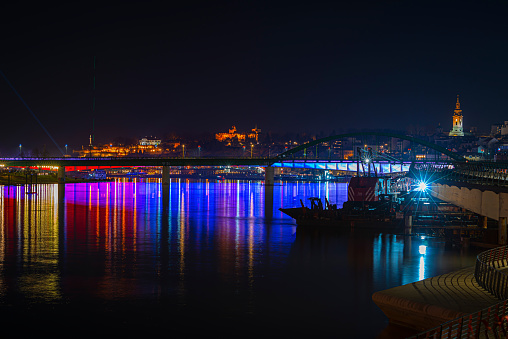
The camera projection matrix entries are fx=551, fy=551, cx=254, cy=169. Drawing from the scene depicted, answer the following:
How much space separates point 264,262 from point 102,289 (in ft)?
36.2

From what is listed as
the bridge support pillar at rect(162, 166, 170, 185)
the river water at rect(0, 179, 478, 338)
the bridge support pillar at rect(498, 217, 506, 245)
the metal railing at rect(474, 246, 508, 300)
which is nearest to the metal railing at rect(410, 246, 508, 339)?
the metal railing at rect(474, 246, 508, 300)

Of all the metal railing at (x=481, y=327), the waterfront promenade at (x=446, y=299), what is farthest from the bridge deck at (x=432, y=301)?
the metal railing at (x=481, y=327)

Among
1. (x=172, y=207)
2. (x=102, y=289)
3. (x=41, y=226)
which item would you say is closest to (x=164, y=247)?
(x=102, y=289)

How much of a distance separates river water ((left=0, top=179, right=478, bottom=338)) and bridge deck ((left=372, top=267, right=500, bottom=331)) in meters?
1.44

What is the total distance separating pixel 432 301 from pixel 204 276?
13349 mm

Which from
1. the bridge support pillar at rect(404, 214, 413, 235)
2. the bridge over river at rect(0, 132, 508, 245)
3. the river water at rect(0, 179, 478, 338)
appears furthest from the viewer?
the bridge support pillar at rect(404, 214, 413, 235)

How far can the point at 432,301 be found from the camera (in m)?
17.4

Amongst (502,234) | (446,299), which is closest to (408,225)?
(502,234)

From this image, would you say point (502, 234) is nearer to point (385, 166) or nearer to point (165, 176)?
point (165, 176)

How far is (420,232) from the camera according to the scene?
46.5 metres

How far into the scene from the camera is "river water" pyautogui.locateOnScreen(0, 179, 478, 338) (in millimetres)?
20312

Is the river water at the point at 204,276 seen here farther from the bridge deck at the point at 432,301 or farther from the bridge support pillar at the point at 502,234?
the bridge support pillar at the point at 502,234

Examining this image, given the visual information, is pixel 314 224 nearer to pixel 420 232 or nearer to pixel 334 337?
pixel 420 232

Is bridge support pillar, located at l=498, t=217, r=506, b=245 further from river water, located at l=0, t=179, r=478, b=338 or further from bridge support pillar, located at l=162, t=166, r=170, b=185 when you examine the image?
bridge support pillar, located at l=162, t=166, r=170, b=185
